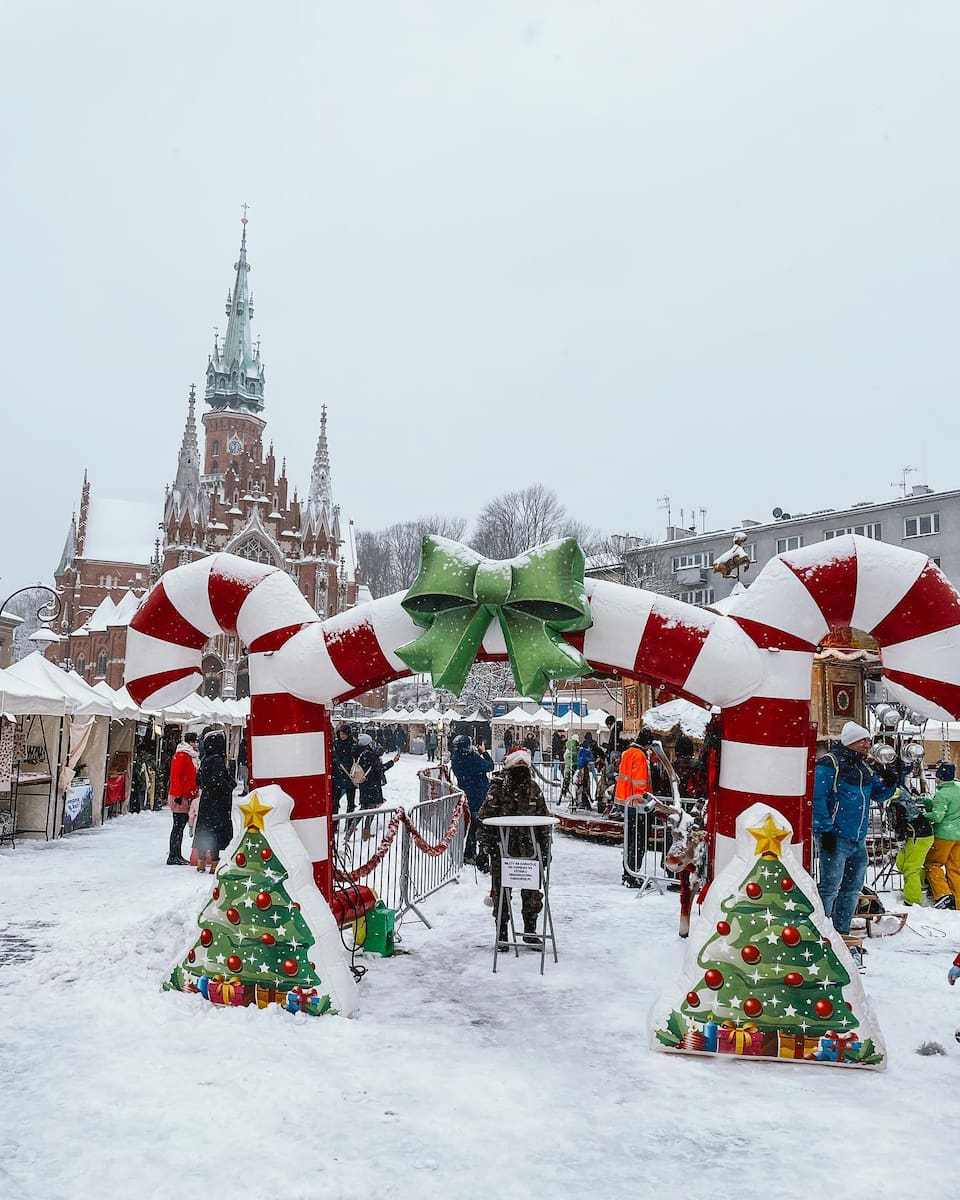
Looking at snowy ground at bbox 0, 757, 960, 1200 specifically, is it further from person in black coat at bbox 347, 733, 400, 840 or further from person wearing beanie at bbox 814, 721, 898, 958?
person in black coat at bbox 347, 733, 400, 840

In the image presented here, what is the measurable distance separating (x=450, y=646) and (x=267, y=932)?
6.90 feet

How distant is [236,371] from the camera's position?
72188 millimetres

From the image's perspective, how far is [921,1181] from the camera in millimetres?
3600

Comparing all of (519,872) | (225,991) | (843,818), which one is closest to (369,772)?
(519,872)

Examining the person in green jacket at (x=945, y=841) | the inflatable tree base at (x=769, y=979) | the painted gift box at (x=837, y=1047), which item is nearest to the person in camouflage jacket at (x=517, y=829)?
the inflatable tree base at (x=769, y=979)

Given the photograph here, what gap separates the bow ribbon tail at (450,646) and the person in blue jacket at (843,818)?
3102 millimetres

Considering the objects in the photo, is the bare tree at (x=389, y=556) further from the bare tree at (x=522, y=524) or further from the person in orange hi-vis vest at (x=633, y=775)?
the person in orange hi-vis vest at (x=633, y=775)

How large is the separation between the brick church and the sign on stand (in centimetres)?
4945

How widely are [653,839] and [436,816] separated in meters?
2.73

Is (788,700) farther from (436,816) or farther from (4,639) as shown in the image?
(4,639)

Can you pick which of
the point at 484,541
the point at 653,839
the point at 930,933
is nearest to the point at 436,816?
the point at 653,839

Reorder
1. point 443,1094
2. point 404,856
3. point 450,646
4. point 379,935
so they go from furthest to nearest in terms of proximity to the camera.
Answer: point 404,856 < point 379,935 < point 450,646 < point 443,1094

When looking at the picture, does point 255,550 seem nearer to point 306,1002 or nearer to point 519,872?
point 519,872

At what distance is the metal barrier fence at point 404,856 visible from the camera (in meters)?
7.64
